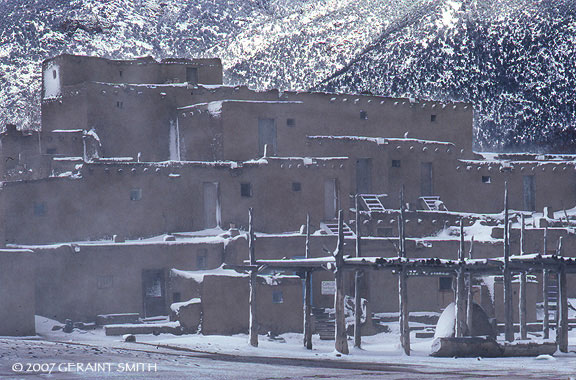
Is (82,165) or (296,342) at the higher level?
(82,165)

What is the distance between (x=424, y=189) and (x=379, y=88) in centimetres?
6516

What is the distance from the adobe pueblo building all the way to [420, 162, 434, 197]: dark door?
0.27ft

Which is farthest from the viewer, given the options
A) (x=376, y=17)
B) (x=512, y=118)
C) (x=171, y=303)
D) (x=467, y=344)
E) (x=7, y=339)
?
(x=376, y=17)

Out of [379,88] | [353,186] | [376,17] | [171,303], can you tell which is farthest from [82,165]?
[376,17]

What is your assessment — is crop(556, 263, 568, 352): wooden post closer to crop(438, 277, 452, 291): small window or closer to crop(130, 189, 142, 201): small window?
crop(438, 277, 452, 291): small window

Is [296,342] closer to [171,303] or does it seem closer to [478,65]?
[171,303]

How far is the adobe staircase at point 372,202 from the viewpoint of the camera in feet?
166

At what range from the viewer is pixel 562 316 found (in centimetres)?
3644

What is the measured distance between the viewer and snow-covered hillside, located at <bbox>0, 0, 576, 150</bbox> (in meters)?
116

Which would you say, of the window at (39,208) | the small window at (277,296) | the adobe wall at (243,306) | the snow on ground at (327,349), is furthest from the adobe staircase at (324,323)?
the window at (39,208)

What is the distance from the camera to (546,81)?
4823 inches

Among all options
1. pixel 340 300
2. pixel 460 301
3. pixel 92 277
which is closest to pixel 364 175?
pixel 92 277

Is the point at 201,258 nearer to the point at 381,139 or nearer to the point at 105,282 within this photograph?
the point at 105,282

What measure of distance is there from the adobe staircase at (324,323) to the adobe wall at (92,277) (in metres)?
6.21
